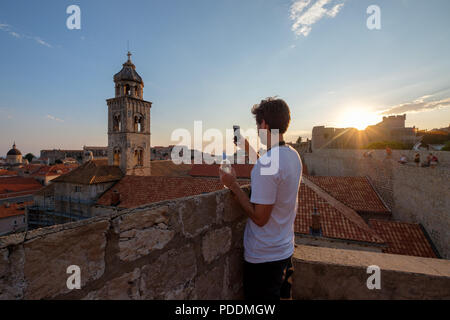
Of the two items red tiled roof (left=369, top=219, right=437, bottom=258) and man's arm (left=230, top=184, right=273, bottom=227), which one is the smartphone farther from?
red tiled roof (left=369, top=219, right=437, bottom=258)

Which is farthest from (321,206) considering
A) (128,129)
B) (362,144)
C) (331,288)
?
(362,144)

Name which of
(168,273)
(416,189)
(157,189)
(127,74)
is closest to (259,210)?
(168,273)

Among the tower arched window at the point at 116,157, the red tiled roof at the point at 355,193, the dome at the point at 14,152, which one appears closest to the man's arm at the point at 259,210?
the red tiled roof at the point at 355,193

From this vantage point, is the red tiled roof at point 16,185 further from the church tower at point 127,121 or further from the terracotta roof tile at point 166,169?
the church tower at point 127,121

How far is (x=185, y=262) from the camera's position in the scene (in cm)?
134

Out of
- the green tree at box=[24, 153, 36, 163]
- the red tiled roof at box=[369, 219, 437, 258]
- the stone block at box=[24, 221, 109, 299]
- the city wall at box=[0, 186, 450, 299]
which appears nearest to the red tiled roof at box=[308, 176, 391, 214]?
the red tiled roof at box=[369, 219, 437, 258]

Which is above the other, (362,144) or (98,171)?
(362,144)

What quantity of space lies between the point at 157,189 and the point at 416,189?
1612 cm

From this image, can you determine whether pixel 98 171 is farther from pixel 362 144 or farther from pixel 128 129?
pixel 362 144

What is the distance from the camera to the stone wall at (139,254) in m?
0.77

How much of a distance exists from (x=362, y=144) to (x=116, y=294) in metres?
38.9

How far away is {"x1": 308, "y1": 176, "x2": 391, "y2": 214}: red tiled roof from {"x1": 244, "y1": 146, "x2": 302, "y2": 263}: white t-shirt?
41.6 ft

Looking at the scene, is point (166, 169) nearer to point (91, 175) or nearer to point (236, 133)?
point (91, 175)

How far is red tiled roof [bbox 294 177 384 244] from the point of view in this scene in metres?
7.61
